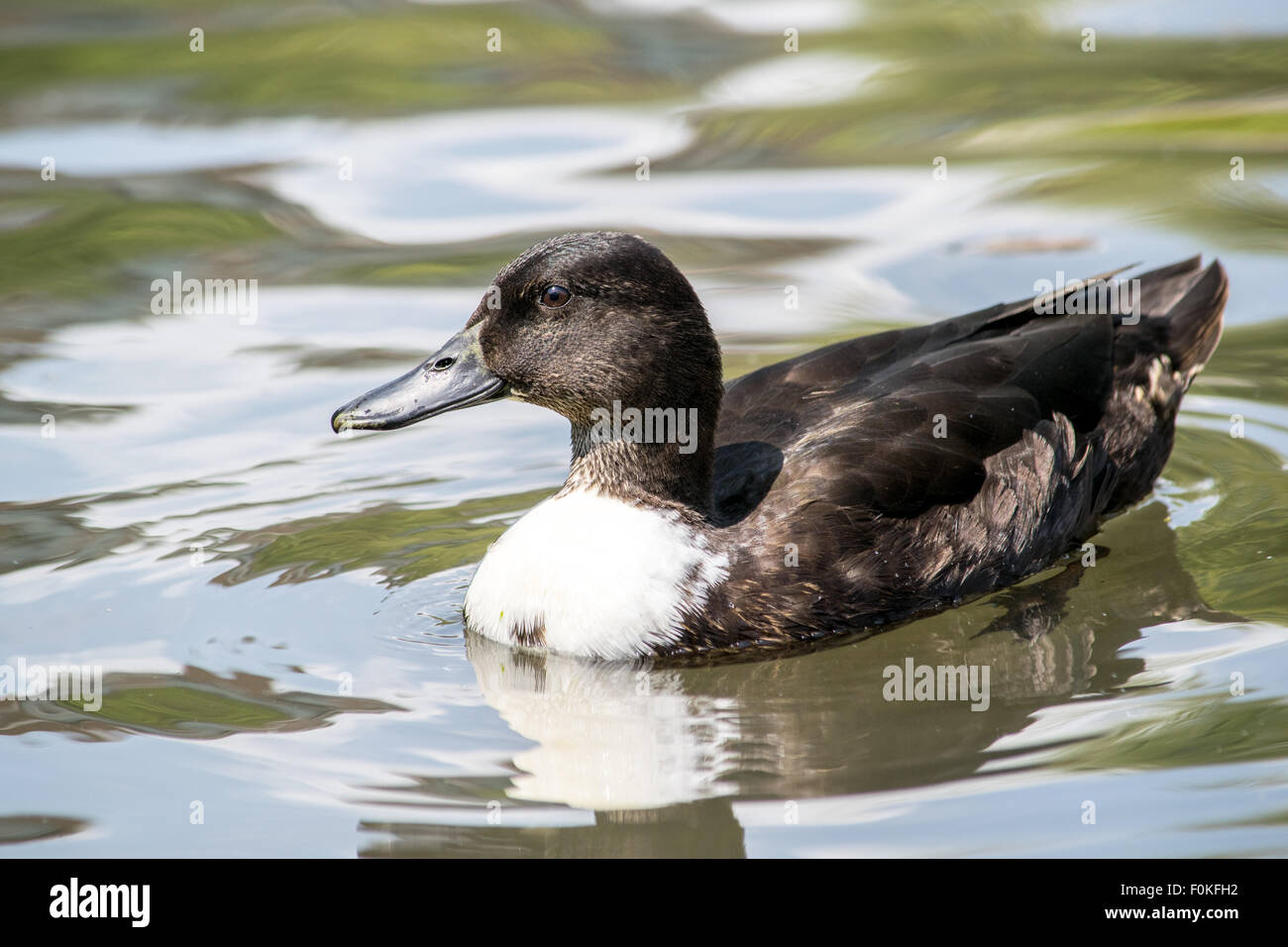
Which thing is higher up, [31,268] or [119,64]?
[119,64]

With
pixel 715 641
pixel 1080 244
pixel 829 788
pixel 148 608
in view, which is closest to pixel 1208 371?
pixel 1080 244

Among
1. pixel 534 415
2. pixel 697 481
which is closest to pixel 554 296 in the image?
pixel 697 481

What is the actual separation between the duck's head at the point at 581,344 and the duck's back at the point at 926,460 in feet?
1.78

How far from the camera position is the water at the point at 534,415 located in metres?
5.95

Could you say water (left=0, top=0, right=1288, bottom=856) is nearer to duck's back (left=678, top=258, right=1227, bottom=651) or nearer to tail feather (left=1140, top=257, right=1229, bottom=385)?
duck's back (left=678, top=258, right=1227, bottom=651)

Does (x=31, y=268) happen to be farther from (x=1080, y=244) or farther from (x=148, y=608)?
(x=1080, y=244)

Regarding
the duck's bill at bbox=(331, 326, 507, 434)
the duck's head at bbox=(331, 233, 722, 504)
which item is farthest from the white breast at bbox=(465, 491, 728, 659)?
the duck's bill at bbox=(331, 326, 507, 434)

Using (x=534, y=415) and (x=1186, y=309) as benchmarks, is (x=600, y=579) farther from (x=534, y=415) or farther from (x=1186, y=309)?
(x=1186, y=309)

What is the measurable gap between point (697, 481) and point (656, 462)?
0.68 feet

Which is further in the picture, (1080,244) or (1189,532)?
(1080,244)

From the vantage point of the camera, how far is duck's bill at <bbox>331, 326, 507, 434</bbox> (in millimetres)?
7191

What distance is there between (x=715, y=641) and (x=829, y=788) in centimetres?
118

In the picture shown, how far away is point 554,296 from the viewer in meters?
7.16

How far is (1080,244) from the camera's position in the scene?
11961mm
